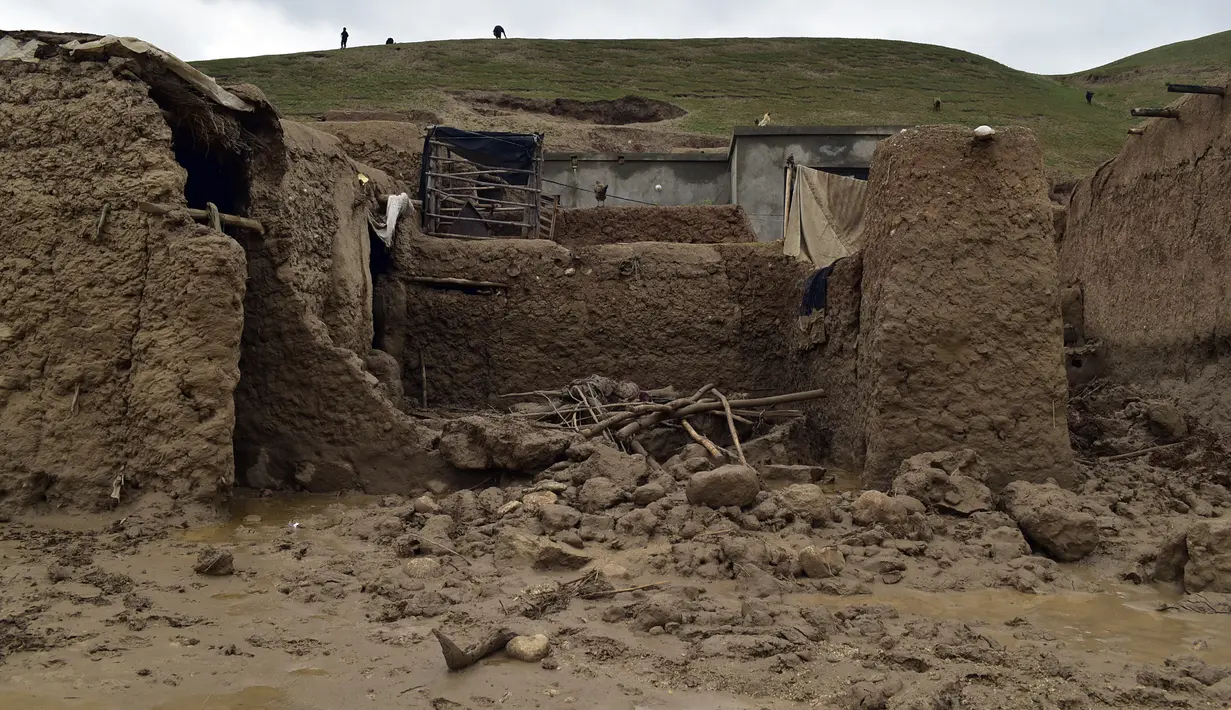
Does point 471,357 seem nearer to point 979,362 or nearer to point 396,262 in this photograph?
point 396,262

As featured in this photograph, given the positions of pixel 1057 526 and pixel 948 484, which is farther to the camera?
pixel 948 484

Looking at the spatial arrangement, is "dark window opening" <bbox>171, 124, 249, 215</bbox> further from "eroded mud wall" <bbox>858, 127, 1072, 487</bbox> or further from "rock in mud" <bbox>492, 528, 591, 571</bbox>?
"eroded mud wall" <bbox>858, 127, 1072, 487</bbox>

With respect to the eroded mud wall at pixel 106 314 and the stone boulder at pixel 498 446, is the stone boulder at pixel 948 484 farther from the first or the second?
the eroded mud wall at pixel 106 314

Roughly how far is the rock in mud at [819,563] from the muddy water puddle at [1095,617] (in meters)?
0.19

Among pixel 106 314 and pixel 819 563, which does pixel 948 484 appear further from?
pixel 106 314

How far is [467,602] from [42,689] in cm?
141

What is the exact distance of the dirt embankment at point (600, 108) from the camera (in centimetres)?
3272

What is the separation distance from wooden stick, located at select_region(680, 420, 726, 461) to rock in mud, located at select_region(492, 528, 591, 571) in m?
1.94

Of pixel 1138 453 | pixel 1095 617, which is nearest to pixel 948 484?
pixel 1095 617

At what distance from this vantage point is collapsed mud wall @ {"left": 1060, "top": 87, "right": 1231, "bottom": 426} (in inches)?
263

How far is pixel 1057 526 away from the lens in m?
4.73

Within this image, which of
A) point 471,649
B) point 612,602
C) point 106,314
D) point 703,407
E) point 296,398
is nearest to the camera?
point 471,649

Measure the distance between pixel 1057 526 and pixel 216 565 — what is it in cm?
362

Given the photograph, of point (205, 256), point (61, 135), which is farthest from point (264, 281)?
point (61, 135)
